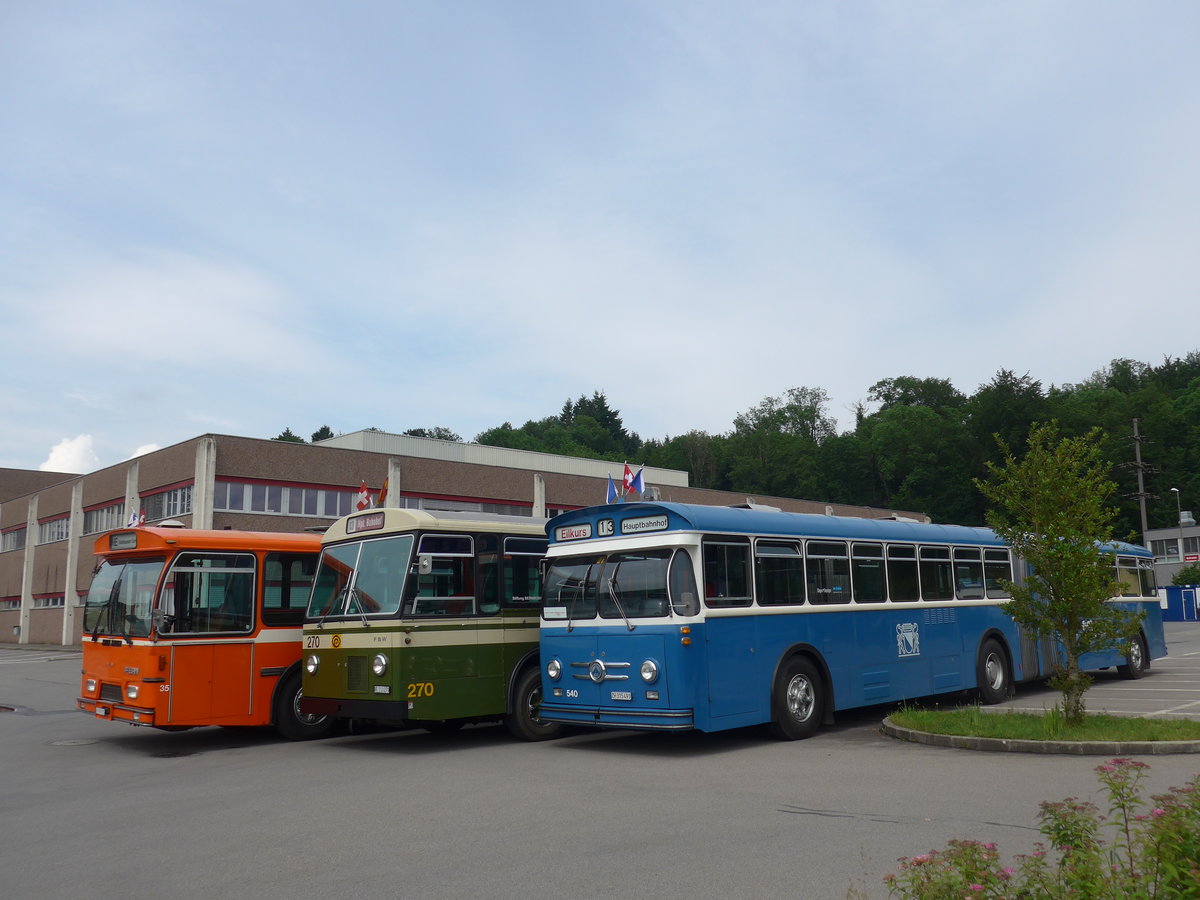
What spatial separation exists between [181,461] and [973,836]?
127 ft

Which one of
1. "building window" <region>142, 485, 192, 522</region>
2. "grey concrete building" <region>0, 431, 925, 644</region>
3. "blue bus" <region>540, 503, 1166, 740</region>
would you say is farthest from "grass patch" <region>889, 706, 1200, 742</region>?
"building window" <region>142, 485, 192, 522</region>

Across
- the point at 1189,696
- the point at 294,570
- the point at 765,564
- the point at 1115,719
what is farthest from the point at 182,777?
the point at 1189,696

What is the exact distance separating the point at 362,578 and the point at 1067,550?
329 inches

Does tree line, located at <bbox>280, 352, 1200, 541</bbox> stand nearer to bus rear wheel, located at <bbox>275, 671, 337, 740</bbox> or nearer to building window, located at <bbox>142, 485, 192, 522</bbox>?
building window, located at <bbox>142, 485, 192, 522</bbox>

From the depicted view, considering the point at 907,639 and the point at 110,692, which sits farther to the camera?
the point at 907,639

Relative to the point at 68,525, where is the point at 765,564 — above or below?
below

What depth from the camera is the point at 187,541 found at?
1321 cm

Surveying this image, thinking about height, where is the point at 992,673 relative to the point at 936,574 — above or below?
below

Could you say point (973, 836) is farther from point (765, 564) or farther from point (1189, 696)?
point (1189, 696)

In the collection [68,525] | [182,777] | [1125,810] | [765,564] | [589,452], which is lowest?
[182,777]

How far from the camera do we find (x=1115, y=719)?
1221cm

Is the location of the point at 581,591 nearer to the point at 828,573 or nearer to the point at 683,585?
the point at 683,585

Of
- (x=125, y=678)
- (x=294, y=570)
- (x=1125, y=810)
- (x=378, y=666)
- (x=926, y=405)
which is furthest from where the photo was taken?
(x=926, y=405)

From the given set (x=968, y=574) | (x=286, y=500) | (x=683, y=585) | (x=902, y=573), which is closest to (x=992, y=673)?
(x=968, y=574)
